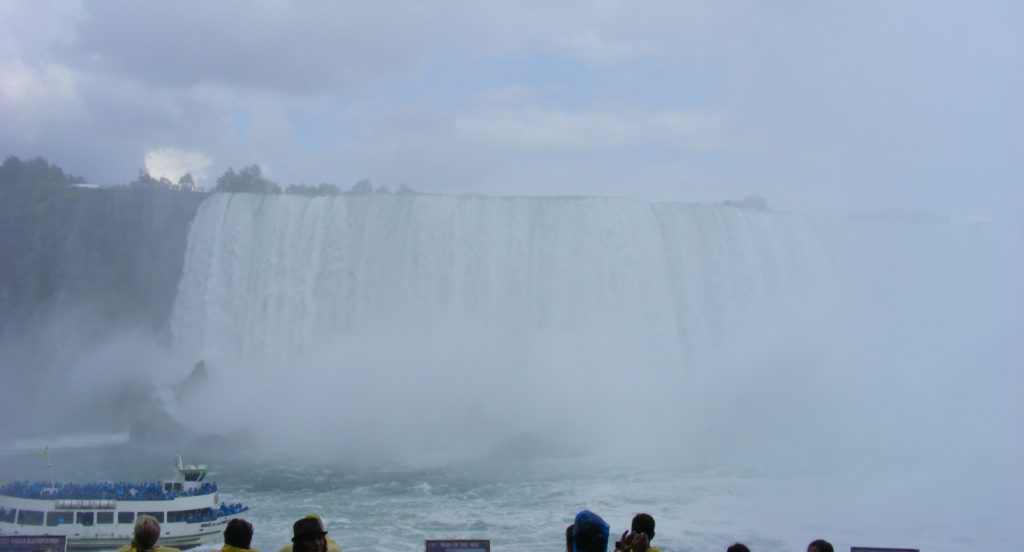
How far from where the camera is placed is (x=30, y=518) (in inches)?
552

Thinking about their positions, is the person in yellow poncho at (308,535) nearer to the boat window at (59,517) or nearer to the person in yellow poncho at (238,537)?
the person in yellow poncho at (238,537)

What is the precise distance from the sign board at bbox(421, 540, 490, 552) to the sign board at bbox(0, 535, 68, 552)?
2760 millimetres

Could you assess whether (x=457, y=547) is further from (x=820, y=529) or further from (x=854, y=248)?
(x=854, y=248)

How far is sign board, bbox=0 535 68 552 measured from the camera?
6539 mm

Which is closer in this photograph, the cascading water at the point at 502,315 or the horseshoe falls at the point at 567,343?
the horseshoe falls at the point at 567,343

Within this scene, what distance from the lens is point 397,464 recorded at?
73.8 ft

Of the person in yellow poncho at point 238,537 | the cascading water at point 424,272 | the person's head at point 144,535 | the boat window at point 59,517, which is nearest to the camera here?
the person's head at point 144,535

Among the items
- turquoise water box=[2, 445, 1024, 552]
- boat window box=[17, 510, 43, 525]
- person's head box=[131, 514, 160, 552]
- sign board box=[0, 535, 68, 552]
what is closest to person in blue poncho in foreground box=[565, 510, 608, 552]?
person's head box=[131, 514, 160, 552]

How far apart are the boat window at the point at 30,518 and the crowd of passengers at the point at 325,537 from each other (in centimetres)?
1167

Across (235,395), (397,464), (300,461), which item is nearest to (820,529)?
(397,464)

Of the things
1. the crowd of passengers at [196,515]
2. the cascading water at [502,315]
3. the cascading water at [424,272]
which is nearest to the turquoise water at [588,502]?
the crowd of passengers at [196,515]

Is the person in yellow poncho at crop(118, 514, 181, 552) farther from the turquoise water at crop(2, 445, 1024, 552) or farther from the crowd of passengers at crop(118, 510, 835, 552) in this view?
the turquoise water at crop(2, 445, 1024, 552)

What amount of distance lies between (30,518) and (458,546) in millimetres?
10898

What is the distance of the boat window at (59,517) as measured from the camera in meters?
13.9
